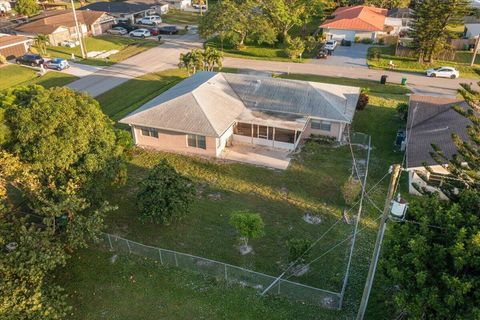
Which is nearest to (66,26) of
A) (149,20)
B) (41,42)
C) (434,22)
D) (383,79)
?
(41,42)

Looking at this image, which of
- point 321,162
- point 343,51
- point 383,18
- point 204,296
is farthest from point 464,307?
point 383,18

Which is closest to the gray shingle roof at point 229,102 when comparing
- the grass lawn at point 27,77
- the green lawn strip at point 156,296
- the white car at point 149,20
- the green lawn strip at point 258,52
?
the green lawn strip at point 156,296

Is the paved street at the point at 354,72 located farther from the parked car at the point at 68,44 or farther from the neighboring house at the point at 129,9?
the neighboring house at the point at 129,9

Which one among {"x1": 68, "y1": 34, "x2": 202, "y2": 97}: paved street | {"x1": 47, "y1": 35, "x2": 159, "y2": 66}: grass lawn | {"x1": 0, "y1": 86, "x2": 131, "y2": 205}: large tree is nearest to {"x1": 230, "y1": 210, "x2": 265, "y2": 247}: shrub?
{"x1": 0, "y1": 86, "x2": 131, "y2": 205}: large tree

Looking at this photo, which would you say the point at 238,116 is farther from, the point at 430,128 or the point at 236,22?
the point at 236,22

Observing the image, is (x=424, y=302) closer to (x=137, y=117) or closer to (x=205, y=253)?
(x=205, y=253)

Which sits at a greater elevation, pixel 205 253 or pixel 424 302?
pixel 424 302
